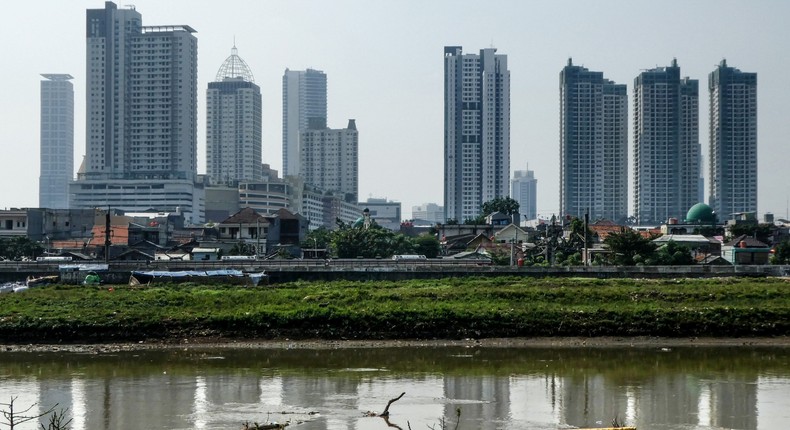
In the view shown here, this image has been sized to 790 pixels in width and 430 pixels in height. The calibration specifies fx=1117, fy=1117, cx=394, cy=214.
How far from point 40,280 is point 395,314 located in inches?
1038

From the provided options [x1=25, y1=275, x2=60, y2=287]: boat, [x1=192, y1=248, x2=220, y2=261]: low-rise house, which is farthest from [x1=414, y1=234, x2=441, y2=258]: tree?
[x1=25, y1=275, x2=60, y2=287]: boat

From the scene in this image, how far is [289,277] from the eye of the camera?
62.3 metres

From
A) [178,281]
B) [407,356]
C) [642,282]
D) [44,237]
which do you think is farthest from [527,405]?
[44,237]

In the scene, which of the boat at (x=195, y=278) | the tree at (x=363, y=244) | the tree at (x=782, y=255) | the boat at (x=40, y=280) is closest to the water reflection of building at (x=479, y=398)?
the boat at (x=195, y=278)

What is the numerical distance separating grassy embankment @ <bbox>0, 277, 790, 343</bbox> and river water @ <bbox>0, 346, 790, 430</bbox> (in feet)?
7.94

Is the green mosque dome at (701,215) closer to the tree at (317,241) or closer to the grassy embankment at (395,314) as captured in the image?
the tree at (317,241)

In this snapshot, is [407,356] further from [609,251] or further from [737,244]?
[737,244]

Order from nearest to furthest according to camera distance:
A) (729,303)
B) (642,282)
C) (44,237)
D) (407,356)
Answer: (407,356) < (729,303) < (642,282) < (44,237)

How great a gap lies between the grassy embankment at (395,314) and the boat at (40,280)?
10143 mm

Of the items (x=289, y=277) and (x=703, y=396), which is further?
(x=289, y=277)

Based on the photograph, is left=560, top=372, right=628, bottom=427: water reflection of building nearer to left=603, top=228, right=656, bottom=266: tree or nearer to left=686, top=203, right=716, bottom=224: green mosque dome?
left=603, top=228, right=656, bottom=266: tree

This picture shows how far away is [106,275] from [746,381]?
4047cm

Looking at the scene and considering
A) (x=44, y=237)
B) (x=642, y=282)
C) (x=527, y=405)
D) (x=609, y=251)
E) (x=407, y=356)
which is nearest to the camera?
(x=527, y=405)

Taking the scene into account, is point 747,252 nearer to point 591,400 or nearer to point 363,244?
point 363,244
